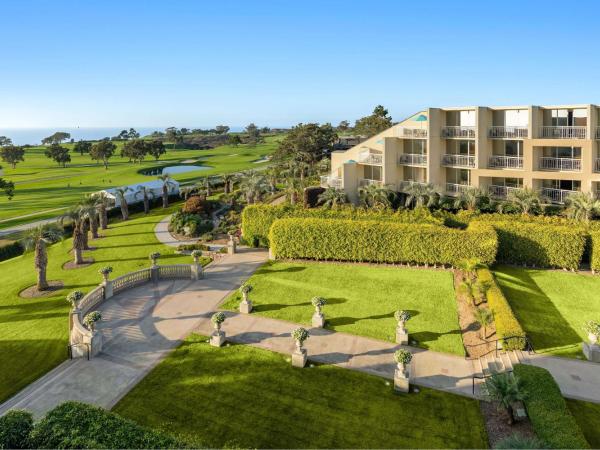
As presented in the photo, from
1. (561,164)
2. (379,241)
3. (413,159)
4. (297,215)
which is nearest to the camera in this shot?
(379,241)

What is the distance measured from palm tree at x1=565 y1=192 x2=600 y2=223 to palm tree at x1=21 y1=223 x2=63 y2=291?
137 ft

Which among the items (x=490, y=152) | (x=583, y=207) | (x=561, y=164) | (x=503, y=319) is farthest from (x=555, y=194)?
(x=503, y=319)

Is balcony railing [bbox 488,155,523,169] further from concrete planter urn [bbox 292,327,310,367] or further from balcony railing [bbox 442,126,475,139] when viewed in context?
concrete planter urn [bbox 292,327,310,367]

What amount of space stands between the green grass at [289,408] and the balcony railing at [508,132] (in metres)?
32.3

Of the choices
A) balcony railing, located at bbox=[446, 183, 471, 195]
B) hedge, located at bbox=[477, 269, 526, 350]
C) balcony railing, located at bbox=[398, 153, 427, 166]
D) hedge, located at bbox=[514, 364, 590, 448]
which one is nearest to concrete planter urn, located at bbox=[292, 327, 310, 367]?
hedge, located at bbox=[514, 364, 590, 448]

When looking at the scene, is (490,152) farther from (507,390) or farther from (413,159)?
(507,390)

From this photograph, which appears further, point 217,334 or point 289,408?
point 217,334

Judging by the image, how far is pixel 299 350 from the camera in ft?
64.8

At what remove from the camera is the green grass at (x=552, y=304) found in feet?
70.6

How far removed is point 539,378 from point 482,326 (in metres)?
6.52

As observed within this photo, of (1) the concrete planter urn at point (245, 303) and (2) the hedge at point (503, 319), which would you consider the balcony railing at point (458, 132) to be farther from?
(1) the concrete planter urn at point (245, 303)

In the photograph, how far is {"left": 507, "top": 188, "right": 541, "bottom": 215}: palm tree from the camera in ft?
122

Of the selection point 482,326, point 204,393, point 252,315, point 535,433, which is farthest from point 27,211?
point 535,433

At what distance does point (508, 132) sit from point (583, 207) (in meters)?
11.4
